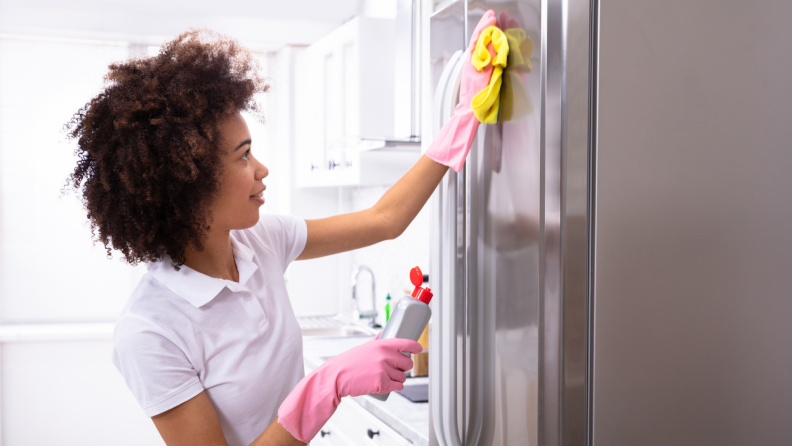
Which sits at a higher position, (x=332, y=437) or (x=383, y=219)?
(x=383, y=219)

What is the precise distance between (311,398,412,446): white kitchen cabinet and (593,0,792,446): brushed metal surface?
84 centimetres

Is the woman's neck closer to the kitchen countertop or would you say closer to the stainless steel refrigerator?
the stainless steel refrigerator

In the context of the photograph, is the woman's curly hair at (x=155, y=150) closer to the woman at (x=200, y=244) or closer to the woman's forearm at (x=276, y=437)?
the woman at (x=200, y=244)

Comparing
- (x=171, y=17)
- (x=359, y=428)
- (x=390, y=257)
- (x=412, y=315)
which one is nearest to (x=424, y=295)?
(x=412, y=315)

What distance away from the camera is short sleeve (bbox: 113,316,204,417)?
95cm

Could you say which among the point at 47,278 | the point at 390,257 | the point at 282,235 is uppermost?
the point at 282,235

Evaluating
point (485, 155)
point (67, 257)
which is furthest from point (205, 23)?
point (485, 155)

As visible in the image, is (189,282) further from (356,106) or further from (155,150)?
(356,106)

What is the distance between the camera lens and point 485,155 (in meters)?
0.98

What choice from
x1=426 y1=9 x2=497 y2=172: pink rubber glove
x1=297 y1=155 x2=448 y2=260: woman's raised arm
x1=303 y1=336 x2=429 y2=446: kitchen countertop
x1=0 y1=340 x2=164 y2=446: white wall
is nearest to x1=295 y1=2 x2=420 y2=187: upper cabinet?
x1=297 y1=155 x2=448 y2=260: woman's raised arm

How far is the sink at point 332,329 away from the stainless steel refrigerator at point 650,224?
2.10 metres

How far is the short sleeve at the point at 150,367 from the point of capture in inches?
37.3

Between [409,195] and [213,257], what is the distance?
1.26 feet

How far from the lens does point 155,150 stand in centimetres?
97
